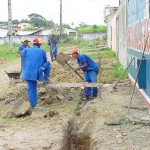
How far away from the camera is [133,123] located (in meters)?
8.65

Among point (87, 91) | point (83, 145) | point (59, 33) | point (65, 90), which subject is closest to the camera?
point (83, 145)

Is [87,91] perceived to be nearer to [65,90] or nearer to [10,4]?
[65,90]

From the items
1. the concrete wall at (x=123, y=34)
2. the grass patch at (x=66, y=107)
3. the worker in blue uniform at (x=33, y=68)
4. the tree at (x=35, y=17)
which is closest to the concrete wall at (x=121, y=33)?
the concrete wall at (x=123, y=34)

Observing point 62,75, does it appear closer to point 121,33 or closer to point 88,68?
point 88,68

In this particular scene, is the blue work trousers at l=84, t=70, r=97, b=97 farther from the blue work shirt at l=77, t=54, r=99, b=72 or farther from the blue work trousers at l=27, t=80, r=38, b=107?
the blue work trousers at l=27, t=80, r=38, b=107

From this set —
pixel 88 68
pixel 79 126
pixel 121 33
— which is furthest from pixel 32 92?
pixel 121 33

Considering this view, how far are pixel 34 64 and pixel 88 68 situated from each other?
1.94 m

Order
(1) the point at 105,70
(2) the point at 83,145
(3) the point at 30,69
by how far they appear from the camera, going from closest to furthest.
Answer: (2) the point at 83,145 < (3) the point at 30,69 < (1) the point at 105,70

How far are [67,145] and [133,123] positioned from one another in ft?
4.67

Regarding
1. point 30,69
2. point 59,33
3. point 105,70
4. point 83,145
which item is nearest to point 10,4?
point 105,70

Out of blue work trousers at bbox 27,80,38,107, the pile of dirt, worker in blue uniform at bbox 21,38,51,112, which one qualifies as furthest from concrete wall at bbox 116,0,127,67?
blue work trousers at bbox 27,80,38,107

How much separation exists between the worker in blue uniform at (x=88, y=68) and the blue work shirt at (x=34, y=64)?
1173mm

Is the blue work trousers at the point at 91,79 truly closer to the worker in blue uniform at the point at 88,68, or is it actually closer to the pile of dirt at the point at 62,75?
the worker in blue uniform at the point at 88,68

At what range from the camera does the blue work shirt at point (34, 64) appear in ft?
34.6
